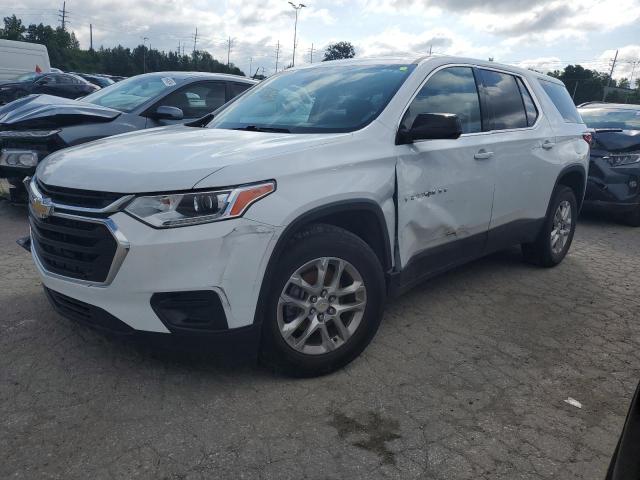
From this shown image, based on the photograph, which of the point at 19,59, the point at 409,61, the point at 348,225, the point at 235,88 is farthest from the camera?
the point at 19,59

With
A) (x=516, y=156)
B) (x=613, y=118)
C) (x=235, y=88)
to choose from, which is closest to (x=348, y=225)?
(x=516, y=156)

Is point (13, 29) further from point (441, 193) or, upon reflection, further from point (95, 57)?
point (441, 193)

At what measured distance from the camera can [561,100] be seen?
5.29m

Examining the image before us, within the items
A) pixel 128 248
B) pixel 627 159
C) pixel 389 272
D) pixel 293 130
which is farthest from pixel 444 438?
pixel 627 159

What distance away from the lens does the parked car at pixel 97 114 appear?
532 cm

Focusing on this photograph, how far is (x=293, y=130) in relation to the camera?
3312 millimetres

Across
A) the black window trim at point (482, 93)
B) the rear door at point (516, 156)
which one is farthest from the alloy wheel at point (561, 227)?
the black window trim at point (482, 93)

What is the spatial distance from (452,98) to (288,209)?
1853 mm

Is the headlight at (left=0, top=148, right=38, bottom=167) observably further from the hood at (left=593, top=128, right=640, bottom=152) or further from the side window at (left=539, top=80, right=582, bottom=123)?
the hood at (left=593, top=128, right=640, bottom=152)

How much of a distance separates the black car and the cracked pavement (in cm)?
1491

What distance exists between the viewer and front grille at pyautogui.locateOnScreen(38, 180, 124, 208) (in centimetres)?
250

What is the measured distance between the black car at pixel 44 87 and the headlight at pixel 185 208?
1624 centimetres

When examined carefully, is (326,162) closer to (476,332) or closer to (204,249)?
(204,249)

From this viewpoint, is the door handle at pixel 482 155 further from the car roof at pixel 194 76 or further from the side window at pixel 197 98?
→ the car roof at pixel 194 76
